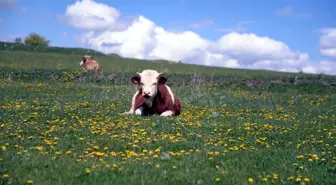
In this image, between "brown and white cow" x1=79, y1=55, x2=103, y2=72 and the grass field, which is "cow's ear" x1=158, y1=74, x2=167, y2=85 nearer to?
the grass field

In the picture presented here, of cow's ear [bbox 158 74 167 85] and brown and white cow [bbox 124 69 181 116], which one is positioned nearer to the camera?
brown and white cow [bbox 124 69 181 116]

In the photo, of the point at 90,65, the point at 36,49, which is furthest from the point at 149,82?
the point at 36,49

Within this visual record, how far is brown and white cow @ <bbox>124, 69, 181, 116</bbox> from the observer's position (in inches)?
552

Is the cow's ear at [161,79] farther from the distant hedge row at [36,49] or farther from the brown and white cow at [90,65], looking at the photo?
the distant hedge row at [36,49]

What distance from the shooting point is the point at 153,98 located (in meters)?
14.6

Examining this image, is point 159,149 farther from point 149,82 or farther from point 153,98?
point 153,98

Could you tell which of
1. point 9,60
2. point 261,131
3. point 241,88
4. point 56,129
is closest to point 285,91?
point 241,88

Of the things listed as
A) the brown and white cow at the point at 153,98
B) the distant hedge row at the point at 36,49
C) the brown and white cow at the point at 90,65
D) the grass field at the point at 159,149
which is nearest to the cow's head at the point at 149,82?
the brown and white cow at the point at 153,98

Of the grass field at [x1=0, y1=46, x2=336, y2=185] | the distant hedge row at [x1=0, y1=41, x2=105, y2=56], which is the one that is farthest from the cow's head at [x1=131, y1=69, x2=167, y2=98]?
the distant hedge row at [x1=0, y1=41, x2=105, y2=56]

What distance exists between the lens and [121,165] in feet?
22.8

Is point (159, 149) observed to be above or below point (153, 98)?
below

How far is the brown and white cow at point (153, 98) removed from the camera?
14023mm

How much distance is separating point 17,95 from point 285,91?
61.2 feet

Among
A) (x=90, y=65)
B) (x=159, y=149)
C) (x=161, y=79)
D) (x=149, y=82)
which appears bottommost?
(x=159, y=149)
